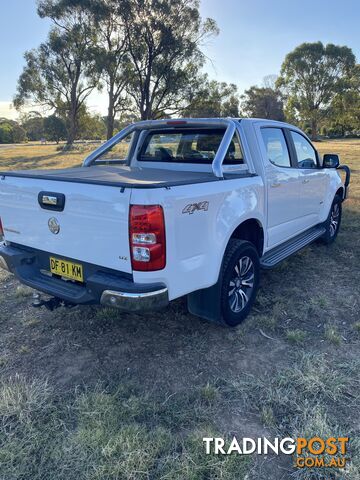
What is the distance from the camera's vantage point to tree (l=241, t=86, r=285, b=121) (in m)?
62.8

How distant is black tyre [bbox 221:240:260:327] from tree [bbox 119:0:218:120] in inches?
875

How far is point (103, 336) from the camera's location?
11.1ft

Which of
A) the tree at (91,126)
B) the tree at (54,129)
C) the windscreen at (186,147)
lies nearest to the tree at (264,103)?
the tree at (91,126)

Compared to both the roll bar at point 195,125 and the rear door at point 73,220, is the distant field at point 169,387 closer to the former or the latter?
the rear door at point 73,220

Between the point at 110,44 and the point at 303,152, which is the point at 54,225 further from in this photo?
the point at 110,44

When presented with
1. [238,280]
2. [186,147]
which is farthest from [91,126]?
[238,280]

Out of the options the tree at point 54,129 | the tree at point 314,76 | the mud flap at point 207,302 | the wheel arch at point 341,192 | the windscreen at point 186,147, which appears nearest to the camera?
the mud flap at point 207,302

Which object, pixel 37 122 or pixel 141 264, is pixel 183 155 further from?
pixel 37 122

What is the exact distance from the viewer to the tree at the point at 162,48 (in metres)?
21.8

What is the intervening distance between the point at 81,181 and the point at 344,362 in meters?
2.50

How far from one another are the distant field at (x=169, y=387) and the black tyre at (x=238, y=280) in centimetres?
18

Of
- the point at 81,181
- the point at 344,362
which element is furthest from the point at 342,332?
the point at 81,181

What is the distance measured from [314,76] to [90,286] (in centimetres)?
4650

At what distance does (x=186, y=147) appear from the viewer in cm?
404
